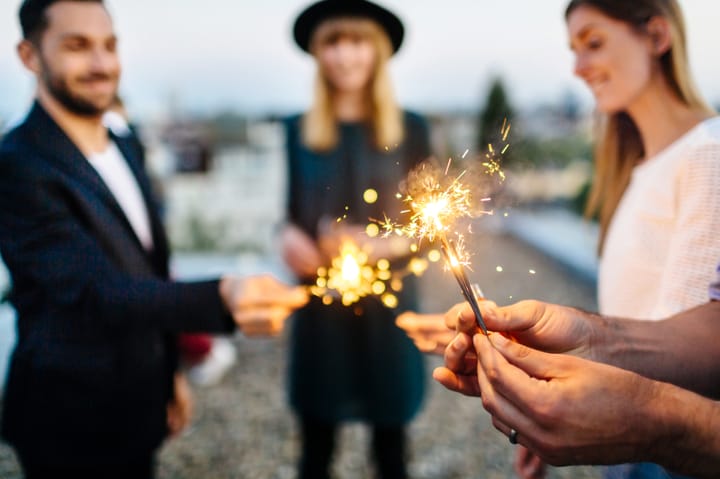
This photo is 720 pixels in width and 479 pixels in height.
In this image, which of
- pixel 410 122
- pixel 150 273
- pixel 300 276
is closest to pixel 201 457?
pixel 300 276

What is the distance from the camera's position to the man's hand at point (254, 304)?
2.06 metres

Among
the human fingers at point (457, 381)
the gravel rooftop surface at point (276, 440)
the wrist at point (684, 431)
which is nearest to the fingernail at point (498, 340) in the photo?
the human fingers at point (457, 381)

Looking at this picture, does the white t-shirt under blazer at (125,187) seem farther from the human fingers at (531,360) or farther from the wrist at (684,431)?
the wrist at (684,431)

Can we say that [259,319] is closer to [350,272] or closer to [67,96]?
[350,272]

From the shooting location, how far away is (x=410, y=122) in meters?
3.14

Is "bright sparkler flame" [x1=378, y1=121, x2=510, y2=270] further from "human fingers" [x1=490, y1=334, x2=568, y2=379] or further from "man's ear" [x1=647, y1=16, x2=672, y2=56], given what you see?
"man's ear" [x1=647, y1=16, x2=672, y2=56]

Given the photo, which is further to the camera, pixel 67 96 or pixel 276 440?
pixel 276 440

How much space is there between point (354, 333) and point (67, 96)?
1905mm

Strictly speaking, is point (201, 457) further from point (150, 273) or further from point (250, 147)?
point (250, 147)

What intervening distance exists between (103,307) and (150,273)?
0.33 metres

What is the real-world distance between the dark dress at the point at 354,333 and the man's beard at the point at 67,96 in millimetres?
1175

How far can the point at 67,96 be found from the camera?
6.97ft

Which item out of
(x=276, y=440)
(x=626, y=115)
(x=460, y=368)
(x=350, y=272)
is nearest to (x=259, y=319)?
(x=350, y=272)

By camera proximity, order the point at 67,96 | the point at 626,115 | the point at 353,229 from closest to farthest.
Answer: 1. the point at 67,96
2. the point at 626,115
3. the point at 353,229
